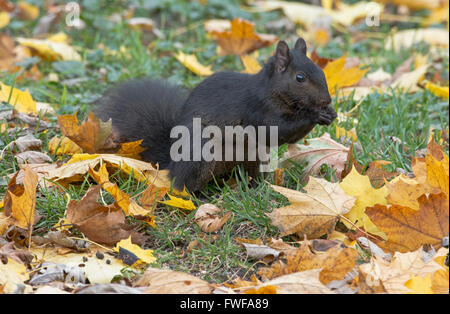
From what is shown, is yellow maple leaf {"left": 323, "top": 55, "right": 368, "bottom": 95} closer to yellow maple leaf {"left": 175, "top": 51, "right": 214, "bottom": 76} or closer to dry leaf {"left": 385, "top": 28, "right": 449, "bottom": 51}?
yellow maple leaf {"left": 175, "top": 51, "right": 214, "bottom": 76}

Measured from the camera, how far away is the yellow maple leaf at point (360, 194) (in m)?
1.76

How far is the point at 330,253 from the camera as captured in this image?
1.48 m

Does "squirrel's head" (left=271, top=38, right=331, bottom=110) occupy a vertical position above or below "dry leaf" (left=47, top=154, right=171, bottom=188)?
above

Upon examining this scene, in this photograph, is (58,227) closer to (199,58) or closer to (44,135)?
(44,135)

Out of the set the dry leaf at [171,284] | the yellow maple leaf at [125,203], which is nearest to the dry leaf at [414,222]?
the dry leaf at [171,284]

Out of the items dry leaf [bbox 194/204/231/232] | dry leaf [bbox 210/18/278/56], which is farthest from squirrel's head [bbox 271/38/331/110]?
dry leaf [bbox 210/18/278/56]

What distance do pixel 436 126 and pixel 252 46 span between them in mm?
1251

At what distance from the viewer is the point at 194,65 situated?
3180 millimetres

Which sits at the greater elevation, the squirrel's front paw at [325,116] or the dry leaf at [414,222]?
the squirrel's front paw at [325,116]

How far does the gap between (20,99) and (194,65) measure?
40.1 inches

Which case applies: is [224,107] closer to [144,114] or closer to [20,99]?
[144,114]

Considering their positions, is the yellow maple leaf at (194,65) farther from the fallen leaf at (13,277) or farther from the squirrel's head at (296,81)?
the fallen leaf at (13,277)

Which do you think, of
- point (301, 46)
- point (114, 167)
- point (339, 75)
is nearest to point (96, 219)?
point (114, 167)

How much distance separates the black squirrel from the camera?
208cm
